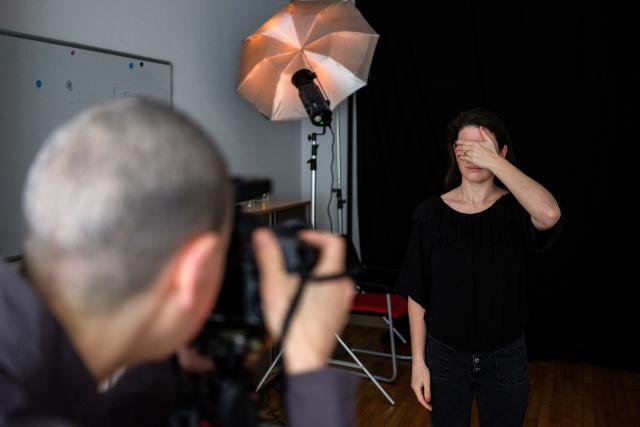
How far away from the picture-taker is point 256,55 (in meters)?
3.15

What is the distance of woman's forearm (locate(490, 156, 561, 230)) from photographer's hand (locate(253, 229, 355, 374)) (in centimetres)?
112

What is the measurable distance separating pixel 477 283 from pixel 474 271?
4cm

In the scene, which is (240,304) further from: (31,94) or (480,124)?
(31,94)

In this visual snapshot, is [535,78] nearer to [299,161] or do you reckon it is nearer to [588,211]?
[588,211]

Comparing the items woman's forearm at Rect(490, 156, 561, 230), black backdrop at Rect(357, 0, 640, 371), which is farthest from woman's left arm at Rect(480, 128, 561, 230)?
black backdrop at Rect(357, 0, 640, 371)

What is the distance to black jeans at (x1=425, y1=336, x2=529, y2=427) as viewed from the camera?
5.31ft

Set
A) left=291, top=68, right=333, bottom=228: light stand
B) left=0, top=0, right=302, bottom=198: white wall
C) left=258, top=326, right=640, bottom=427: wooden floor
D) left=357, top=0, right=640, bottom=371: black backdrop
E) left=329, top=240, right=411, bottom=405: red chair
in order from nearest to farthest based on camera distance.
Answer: left=0, top=0, right=302, bottom=198: white wall < left=258, top=326, right=640, bottom=427: wooden floor < left=291, top=68, right=333, bottom=228: light stand < left=329, top=240, right=411, bottom=405: red chair < left=357, top=0, right=640, bottom=371: black backdrop

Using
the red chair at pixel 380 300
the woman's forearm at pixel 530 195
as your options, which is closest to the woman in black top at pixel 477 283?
the woman's forearm at pixel 530 195

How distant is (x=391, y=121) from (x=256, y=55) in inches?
48.5

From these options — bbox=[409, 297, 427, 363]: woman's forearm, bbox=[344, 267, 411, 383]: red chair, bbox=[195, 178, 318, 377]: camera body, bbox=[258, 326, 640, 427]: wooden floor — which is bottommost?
bbox=[258, 326, 640, 427]: wooden floor

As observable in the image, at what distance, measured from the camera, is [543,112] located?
138 inches

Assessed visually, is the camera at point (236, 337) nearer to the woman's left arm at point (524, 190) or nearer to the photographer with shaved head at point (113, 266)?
the photographer with shaved head at point (113, 266)

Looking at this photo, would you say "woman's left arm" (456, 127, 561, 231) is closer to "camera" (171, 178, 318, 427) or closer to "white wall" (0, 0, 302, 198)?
"camera" (171, 178, 318, 427)

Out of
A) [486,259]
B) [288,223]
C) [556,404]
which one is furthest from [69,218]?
[556,404]
